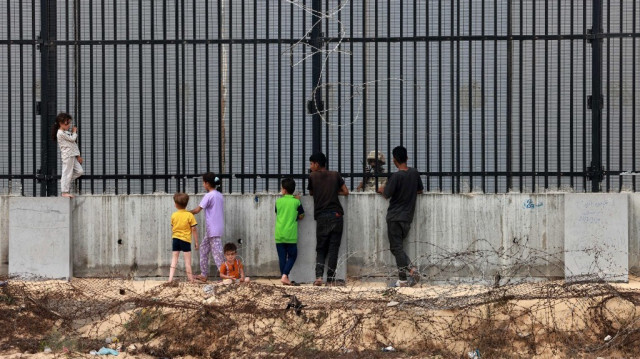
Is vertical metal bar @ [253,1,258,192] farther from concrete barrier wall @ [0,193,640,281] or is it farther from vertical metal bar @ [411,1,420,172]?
vertical metal bar @ [411,1,420,172]

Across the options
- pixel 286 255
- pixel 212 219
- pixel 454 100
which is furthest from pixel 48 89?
pixel 454 100

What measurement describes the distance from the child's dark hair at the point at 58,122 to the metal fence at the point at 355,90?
10.9 inches

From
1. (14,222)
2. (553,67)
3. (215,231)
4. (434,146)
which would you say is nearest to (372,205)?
(434,146)

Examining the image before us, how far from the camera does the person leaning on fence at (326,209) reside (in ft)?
40.7

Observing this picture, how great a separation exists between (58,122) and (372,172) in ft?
12.1

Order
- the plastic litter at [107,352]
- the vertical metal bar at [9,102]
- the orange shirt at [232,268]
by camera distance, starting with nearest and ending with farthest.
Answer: the plastic litter at [107,352], the orange shirt at [232,268], the vertical metal bar at [9,102]

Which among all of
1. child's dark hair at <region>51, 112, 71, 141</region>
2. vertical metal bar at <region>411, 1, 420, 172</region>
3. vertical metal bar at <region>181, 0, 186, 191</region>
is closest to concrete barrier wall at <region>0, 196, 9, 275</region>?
child's dark hair at <region>51, 112, 71, 141</region>

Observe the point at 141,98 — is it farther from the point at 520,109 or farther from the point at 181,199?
the point at 520,109

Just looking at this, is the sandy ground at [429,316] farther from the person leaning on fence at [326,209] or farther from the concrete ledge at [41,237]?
the concrete ledge at [41,237]

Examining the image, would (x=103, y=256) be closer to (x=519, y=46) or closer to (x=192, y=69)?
(x=192, y=69)

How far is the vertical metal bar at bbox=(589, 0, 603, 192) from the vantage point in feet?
40.9

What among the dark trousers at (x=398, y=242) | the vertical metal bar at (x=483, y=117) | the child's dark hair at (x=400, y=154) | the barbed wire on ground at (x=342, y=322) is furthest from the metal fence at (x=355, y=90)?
the barbed wire on ground at (x=342, y=322)

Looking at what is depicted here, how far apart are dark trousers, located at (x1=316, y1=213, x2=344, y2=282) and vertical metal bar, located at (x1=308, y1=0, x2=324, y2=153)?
2.76ft

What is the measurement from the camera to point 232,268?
1244 cm
